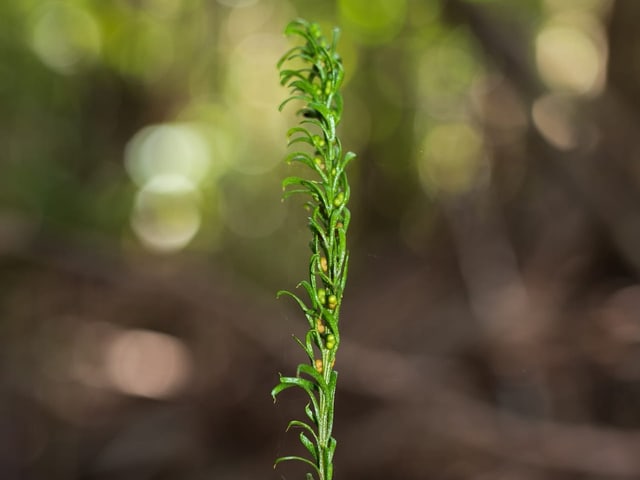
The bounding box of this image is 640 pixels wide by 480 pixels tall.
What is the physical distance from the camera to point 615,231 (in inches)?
145

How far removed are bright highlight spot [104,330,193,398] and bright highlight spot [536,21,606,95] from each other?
2.60m

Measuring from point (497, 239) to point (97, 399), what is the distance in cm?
251

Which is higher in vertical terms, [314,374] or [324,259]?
[324,259]

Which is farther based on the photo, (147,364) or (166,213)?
(166,213)

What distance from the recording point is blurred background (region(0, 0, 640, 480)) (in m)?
3.30

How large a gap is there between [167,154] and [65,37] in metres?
1.10

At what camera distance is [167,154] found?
199 inches

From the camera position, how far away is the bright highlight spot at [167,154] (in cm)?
500

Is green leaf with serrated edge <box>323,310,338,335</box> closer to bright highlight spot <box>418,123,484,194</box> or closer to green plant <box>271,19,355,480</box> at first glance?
green plant <box>271,19,355,480</box>

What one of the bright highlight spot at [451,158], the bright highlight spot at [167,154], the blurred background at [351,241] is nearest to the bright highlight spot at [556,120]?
the blurred background at [351,241]

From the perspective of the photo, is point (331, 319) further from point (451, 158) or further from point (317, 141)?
point (451, 158)

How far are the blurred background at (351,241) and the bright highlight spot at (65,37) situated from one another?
18 mm

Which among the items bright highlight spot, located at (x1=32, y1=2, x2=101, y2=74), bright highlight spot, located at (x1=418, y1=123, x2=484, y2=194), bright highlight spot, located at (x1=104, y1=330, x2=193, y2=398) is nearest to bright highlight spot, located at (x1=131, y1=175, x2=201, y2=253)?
bright highlight spot, located at (x1=104, y1=330, x2=193, y2=398)

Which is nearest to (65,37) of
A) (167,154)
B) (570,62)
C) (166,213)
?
(167,154)
